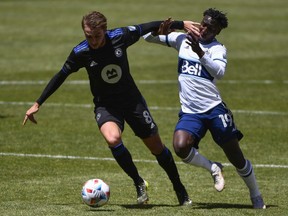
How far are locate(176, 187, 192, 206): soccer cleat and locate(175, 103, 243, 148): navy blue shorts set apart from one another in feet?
2.88

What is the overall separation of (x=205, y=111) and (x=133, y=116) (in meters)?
1.01

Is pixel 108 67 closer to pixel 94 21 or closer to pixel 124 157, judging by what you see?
pixel 94 21

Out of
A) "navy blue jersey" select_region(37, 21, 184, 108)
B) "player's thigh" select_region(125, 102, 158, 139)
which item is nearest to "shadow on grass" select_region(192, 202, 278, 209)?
"player's thigh" select_region(125, 102, 158, 139)

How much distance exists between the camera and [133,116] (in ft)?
42.5

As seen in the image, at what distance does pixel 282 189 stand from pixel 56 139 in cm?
586

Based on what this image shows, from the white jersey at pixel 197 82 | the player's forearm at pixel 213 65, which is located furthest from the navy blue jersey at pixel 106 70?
the player's forearm at pixel 213 65

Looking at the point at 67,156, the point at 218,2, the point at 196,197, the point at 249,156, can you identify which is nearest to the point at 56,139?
the point at 67,156

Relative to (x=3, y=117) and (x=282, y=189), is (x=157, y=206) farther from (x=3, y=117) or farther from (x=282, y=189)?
(x=3, y=117)

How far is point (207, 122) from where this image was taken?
1288 centimetres

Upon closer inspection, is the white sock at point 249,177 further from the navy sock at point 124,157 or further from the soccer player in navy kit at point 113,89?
the navy sock at point 124,157

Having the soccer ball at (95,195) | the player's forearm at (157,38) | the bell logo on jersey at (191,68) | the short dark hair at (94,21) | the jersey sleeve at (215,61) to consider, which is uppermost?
the short dark hair at (94,21)

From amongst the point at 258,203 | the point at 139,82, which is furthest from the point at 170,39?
the point at 139,82

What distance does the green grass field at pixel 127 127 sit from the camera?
1369cm

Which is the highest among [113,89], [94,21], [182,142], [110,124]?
[94,21]
